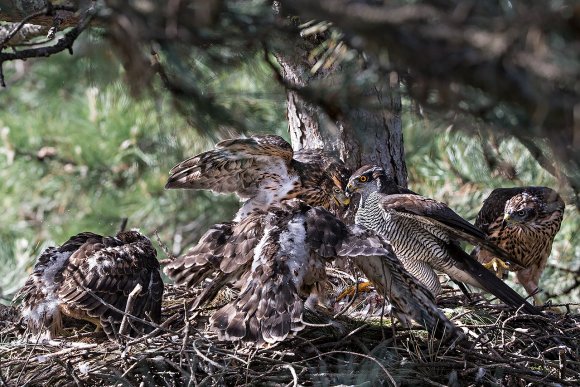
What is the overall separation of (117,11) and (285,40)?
548 mm

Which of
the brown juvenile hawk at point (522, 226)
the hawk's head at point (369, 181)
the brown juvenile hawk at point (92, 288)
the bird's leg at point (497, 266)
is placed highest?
the hawk's head at point (369, 181)

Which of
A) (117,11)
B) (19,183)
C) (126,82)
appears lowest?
(19,183)

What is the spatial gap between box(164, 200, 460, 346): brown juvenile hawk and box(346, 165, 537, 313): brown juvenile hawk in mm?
849

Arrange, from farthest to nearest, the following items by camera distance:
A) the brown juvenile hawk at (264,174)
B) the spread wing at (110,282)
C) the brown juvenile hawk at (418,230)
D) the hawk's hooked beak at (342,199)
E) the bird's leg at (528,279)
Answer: the bird's leg at (528,279) → the hawk's hooked beak at (342,199) → the brown juvenile hawk at (264,174) → the brown juvenile hawk at (418,230) → the spread wing at (110,282)

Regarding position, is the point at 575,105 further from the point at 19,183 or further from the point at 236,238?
the point at 19,183

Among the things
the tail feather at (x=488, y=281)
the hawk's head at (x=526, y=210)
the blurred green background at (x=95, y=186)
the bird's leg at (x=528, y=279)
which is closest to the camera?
the tail feather at (x=488, y=281)

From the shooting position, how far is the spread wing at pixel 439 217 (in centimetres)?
595

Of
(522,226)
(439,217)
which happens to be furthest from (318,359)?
(522,226)

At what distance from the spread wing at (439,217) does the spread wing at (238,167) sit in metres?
0.78

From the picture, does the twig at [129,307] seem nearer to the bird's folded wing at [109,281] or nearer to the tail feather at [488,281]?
the bird's folded wing at [109,281]

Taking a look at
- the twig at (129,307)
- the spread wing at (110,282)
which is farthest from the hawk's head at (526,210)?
the twig at (129,307)

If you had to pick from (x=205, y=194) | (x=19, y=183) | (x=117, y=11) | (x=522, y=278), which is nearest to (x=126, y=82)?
(x=117, y=11)

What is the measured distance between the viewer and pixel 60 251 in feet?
19.1

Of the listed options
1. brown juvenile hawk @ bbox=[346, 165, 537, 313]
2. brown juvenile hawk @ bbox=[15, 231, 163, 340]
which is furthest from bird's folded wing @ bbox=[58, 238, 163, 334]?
brown juvenile hawk @ bbox=[346, 165, 537, 313]
